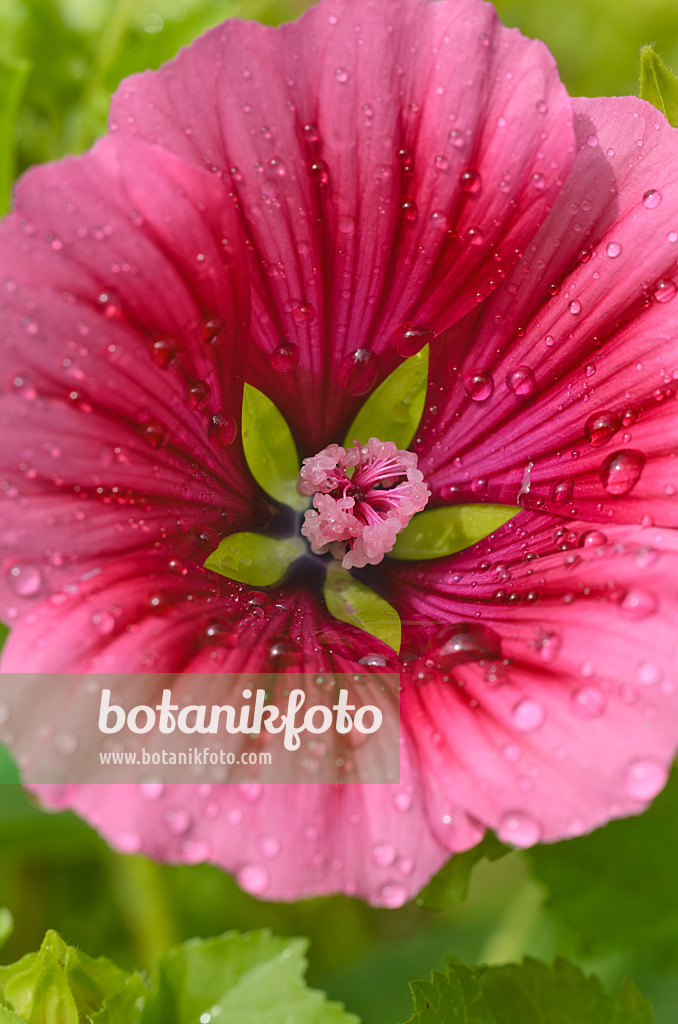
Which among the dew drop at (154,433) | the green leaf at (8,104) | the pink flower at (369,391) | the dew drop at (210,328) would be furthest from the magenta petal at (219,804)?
the green leaf at (8,104)

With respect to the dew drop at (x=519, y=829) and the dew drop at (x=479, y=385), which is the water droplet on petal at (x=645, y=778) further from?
the dew drop at (x=479, y=385)

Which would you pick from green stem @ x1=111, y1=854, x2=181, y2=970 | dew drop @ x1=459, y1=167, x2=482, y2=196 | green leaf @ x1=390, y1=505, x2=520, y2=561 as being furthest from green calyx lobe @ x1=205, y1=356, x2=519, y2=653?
green stem @ x1=111, y1=854, x2=181, y2=970

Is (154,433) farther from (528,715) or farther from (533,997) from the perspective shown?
(533,997)

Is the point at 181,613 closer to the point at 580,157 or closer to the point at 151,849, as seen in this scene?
the point at 151,849

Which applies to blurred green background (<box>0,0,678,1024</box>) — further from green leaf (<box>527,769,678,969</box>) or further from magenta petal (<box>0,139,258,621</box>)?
magenta petal (<box>0,139,258,621</box>)

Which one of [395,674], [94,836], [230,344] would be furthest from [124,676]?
[94,836]

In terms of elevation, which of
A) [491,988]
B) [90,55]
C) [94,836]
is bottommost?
[94,836]

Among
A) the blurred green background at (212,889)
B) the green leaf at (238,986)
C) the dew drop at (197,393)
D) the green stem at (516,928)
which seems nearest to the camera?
the dew drop at (197,393)
